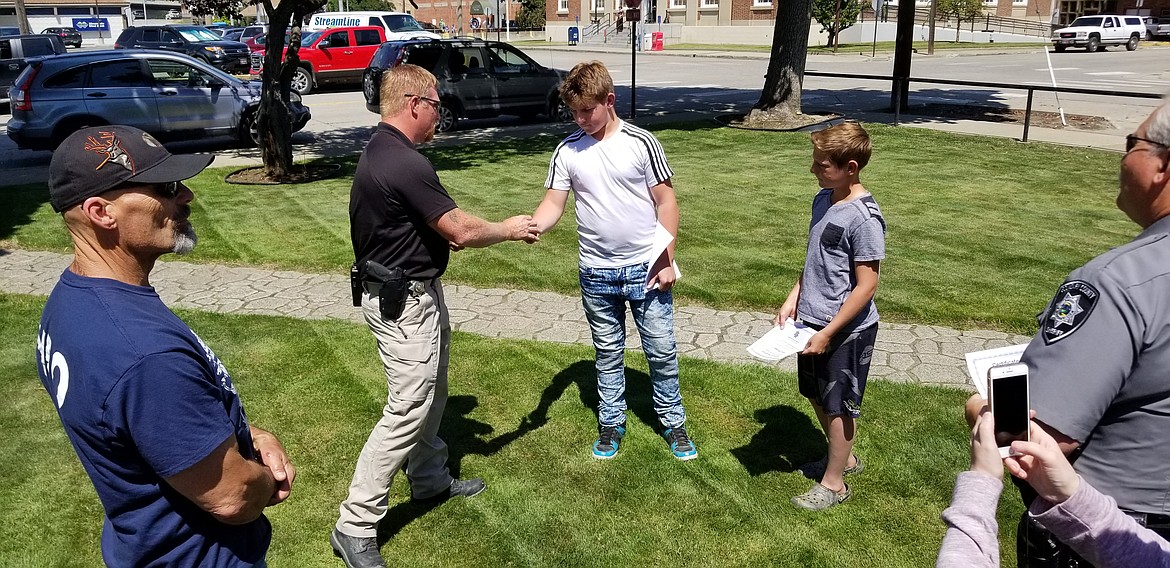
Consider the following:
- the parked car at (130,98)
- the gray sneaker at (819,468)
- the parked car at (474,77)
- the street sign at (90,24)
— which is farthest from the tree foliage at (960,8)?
the street sign at (90,24)

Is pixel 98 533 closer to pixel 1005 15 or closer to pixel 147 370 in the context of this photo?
pixel 147 370

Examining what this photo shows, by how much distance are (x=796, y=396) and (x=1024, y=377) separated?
3.54m

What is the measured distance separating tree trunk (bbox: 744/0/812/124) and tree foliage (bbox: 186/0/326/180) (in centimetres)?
856

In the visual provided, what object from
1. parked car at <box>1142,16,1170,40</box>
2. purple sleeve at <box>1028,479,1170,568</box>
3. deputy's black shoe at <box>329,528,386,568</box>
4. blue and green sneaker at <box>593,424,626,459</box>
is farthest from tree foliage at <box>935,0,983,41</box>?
purple sleeve at <box>1028,479,1170,568</box>

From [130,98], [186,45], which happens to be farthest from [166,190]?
[186,45]

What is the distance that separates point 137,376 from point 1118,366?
2.05 m

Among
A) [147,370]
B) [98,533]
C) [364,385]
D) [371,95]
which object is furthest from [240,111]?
[147,370]

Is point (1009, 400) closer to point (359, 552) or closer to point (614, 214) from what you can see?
point (614, 214)

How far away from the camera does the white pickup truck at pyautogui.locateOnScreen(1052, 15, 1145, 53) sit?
43.9 m

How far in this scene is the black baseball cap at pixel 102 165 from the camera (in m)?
1.93

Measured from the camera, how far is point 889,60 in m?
38.0

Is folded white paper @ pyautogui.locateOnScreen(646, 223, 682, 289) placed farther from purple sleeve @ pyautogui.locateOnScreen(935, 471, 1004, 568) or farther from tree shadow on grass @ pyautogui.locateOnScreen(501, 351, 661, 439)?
purple sleeve @ pyautogui.locateOnScreen(935, 471, 1004, 568)

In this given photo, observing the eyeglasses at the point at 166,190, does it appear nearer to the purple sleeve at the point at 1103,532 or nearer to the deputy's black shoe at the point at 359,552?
the deputy's black shoe at the point at 359,552

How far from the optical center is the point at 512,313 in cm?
662
